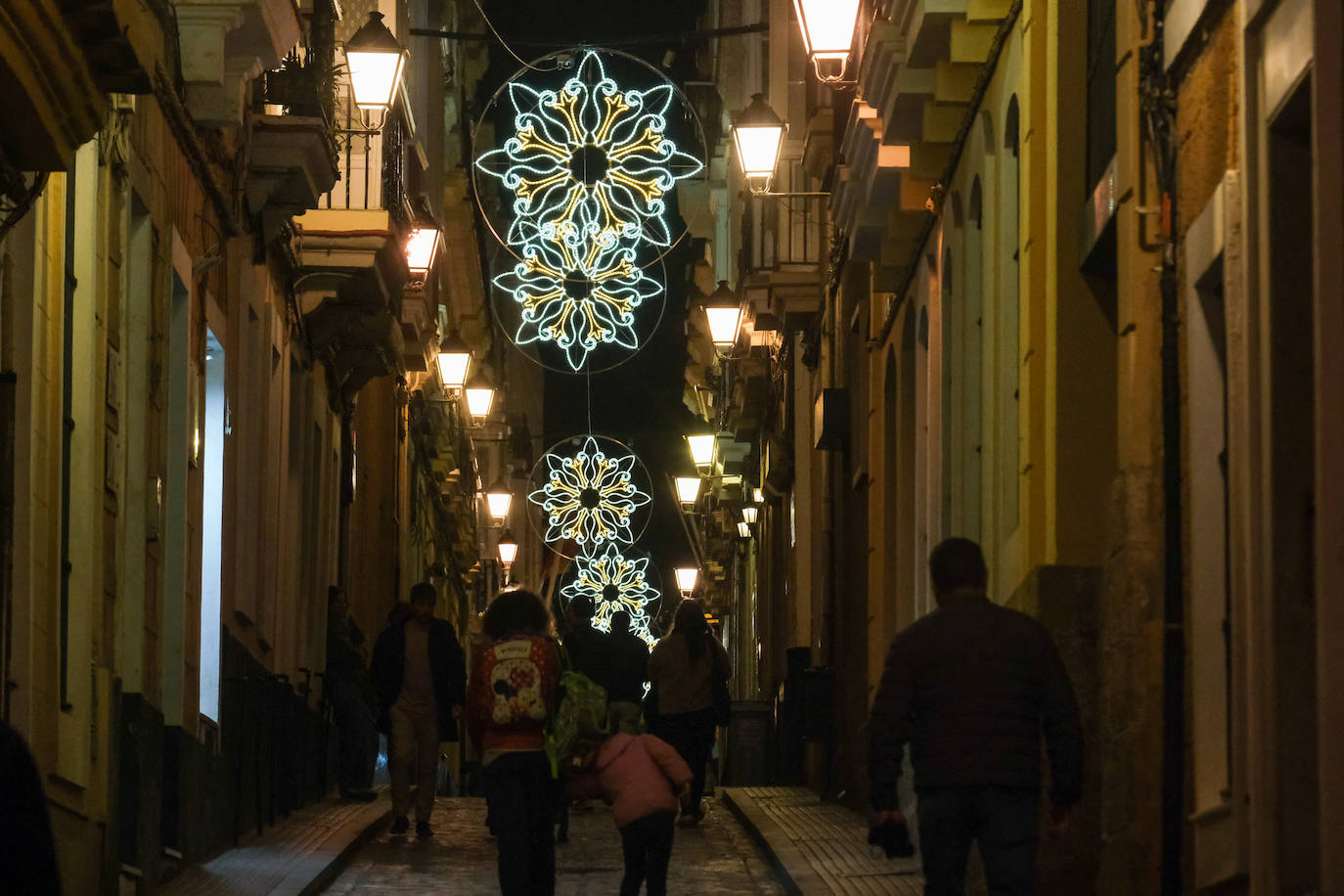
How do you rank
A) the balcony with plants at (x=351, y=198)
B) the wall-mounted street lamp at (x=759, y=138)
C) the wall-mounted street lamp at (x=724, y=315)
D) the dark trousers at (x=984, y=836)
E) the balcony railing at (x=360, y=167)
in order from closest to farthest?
the dark trousers at (x=984, y=836) < the balcony with plants at (x=351, y=198) < the wall-mounted street lamp at (x=759, y=138) < the balcony railing at (x=360, y=167) < the wall-mounted street lamp at (x=724, y=315)

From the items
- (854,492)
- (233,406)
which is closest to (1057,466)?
(233,406)

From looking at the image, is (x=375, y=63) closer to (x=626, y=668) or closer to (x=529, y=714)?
(x=626, y=668)

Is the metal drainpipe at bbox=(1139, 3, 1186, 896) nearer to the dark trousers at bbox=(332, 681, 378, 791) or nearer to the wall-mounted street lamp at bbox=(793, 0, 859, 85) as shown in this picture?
the wall-mounted street lamp at bbox=(793, 0, 859, 85)

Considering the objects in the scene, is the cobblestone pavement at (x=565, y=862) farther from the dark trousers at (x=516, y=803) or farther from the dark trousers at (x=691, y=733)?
the dark trousers at (x=516, y=803)

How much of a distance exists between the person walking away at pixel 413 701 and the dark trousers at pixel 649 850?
17.0ft

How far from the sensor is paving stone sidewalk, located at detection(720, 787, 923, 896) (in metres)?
13.4

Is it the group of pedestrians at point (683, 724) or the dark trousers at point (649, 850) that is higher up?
the group of pedestrians at point (683, 724)

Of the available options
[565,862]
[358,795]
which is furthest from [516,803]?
[358,795]

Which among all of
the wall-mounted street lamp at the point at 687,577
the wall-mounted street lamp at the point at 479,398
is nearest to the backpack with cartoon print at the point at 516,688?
the wall-mounted street lamp at the point at 479,398

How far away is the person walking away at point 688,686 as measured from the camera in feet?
62.4

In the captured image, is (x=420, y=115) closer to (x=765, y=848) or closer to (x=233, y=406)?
(x=233, y=406)

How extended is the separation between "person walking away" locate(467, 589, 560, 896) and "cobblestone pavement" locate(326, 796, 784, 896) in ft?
7.91

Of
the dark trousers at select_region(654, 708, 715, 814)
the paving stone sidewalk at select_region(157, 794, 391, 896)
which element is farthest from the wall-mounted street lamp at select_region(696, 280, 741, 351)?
the paving stone sidewalk at select_region(157, 794, 391, 896)

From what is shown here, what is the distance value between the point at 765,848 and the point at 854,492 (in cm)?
669
